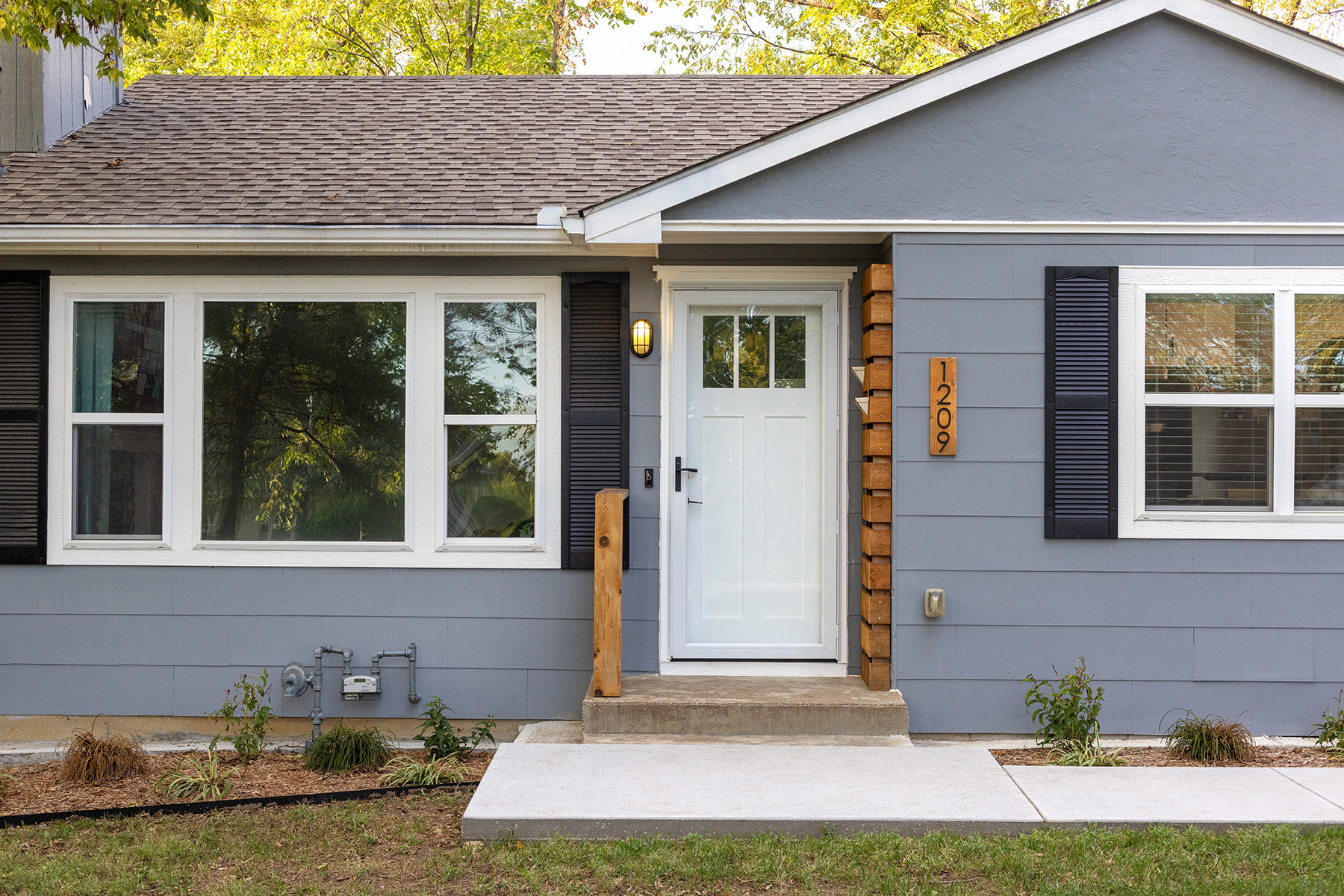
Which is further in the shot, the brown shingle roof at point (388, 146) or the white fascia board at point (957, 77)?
the brown shingle roof at point (388, 146)

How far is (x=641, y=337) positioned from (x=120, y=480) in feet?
9.40

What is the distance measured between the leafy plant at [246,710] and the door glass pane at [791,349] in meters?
3.15

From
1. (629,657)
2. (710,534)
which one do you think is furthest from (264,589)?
(710,534)

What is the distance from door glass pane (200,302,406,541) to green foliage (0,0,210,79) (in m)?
1.61

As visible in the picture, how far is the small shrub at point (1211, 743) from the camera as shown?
14.9 ft

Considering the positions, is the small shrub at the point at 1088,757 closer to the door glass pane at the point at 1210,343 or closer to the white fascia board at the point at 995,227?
the door glass pane at the point at 1210,343

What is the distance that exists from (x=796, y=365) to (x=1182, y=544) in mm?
2094

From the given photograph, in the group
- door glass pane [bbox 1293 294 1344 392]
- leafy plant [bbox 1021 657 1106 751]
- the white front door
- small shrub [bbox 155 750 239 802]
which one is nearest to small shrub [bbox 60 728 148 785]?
small shrub [bbox 155 750 239 802]

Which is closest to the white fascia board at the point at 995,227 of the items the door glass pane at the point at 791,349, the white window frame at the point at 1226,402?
the white window frame at the point at 1226,402

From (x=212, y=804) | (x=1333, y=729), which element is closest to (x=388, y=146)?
(x=212, y=804)

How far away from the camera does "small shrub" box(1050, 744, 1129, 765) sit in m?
4.51

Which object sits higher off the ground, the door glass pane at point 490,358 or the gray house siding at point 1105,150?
the gray house siding at point 1105,150

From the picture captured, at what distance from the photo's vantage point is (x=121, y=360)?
17.5 feet

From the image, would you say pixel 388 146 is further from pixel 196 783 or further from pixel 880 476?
pixel 196 783
